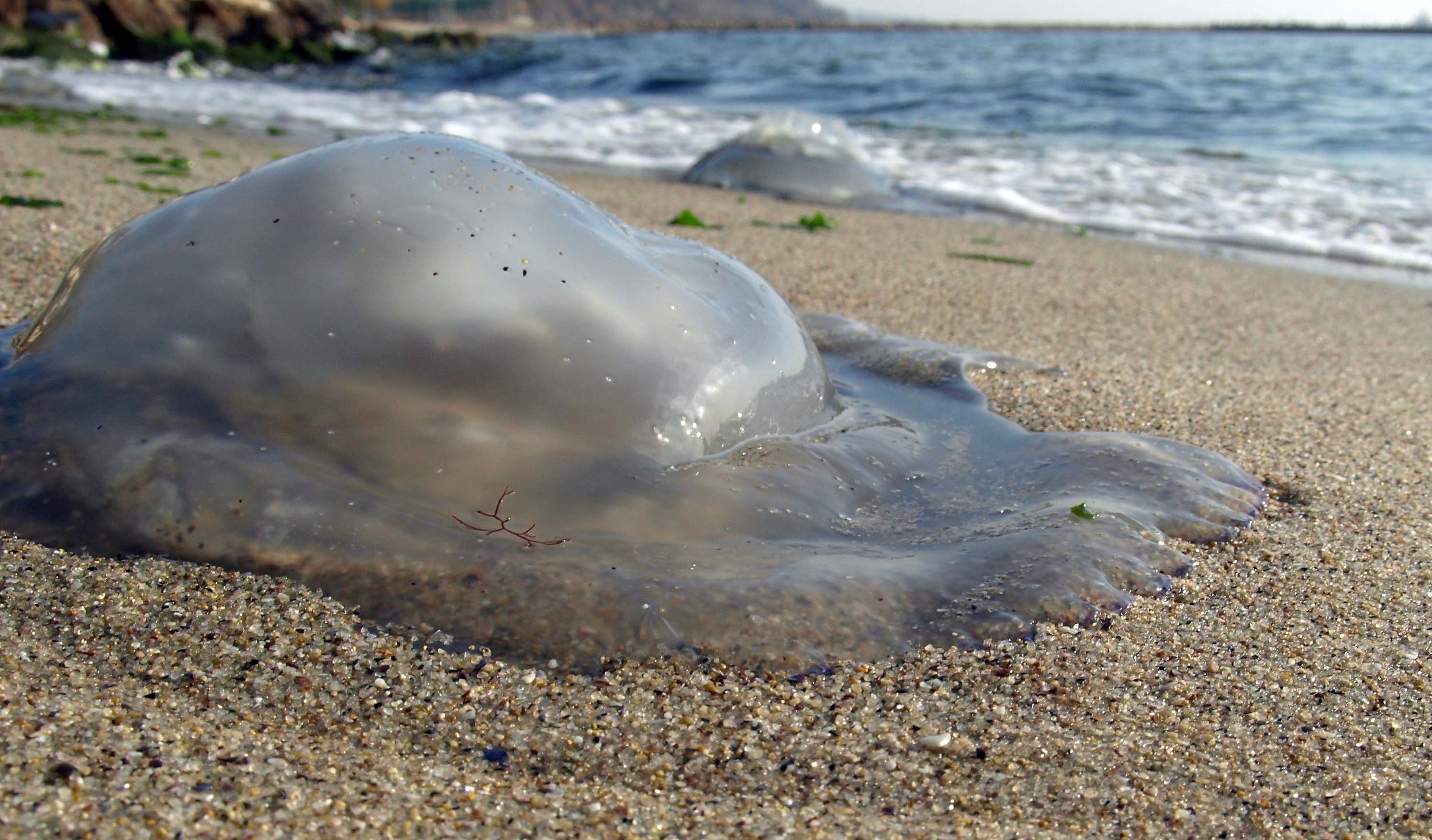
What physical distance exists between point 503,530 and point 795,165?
5.46 meters

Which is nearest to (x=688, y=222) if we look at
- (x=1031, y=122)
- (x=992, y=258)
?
(x=992, y=258)

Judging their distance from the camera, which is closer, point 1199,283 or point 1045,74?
point 1199,283

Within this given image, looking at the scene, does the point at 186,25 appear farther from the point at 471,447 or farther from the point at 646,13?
the point at 646,13

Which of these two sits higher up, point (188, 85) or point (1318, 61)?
point (1318, 61)

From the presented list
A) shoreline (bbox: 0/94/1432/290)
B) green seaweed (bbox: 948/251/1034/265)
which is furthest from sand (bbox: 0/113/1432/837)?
shoreline (bbox: 0/94/1432/290)

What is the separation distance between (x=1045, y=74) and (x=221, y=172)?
12.6 m

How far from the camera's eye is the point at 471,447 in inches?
60.7

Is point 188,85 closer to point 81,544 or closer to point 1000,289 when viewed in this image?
point 1000,289

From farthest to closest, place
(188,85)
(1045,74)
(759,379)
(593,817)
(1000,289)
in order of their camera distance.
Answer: (1045,74) → (188,85) → (1000,289) → (759,379) → (593,817)

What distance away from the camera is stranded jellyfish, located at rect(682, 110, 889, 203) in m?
6.43

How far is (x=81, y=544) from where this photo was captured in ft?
4.83

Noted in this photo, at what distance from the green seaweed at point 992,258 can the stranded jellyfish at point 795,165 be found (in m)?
1.76

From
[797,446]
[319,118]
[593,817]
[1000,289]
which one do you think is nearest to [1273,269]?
[1000,289]

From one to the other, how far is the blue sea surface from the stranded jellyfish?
1.06 feet
